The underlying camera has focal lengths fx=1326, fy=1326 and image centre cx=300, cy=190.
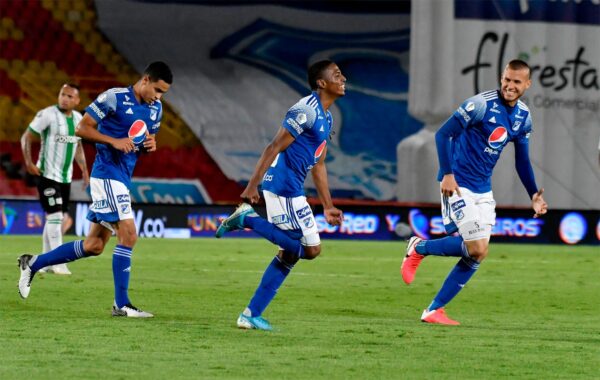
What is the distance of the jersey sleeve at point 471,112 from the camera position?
8.89 metres

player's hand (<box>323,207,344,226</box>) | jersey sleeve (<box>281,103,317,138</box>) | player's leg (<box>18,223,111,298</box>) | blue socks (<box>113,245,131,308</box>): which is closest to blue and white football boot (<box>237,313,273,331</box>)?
player's hand (<box>323,207,344,226</box>)

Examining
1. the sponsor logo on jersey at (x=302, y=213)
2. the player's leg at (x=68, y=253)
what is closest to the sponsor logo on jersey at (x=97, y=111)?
the player's leg at (x=68, y=253)

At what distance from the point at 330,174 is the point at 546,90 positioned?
9.33m

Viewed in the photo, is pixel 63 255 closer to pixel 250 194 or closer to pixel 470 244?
pixel 250 194

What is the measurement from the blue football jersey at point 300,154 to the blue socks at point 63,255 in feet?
5.63

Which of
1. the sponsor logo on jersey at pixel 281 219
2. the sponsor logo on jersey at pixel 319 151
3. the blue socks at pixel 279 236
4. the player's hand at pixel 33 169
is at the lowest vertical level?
the player's hand at pixel 33 169

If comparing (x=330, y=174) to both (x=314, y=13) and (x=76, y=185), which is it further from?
(x=76, y=185)

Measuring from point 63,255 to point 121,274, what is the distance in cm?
60

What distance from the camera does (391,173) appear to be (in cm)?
3153

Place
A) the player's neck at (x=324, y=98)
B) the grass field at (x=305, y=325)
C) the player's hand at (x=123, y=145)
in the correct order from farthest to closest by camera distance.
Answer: the player's hand at (x=123, y=145) → the player's neck at (x=324, y=98) → the grass field at (x=305, y=325)

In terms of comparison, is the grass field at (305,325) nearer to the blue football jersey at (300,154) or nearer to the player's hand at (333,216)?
the player's hand at (333,216)

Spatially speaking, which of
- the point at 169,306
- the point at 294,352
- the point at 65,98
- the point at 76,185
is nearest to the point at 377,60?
the point at 76,185

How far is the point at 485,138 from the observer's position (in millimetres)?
9102

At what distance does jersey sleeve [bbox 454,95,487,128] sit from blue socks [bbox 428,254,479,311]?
3.14ft
